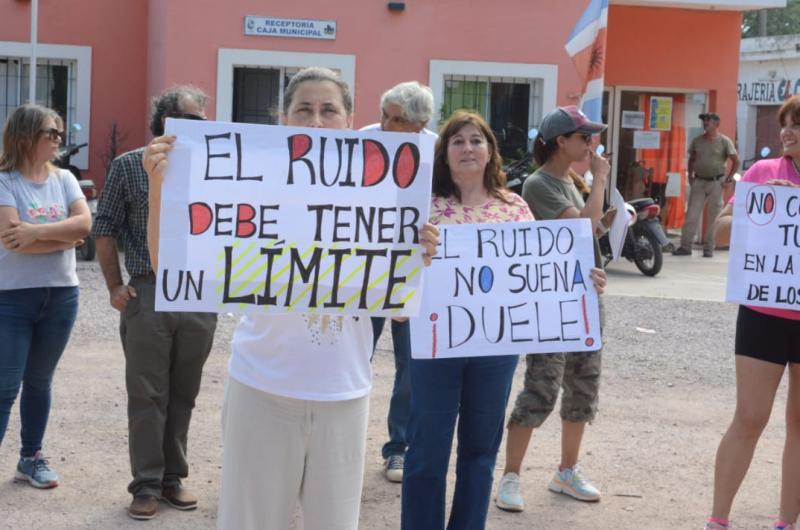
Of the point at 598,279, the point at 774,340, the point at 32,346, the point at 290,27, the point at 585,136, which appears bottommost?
the point at 32,346

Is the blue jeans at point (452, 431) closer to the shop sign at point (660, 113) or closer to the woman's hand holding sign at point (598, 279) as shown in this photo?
the woman's hand holding sign at point (598, 279)

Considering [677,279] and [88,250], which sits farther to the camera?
[677,279]

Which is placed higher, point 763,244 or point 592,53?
point 592,53

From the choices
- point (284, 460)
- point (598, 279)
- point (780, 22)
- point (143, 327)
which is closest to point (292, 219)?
point (284, 460)

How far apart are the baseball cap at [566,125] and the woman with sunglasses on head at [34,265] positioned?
2172 mm

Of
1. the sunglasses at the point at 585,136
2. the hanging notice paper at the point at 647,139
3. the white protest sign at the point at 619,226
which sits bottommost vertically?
the white protest sign at the point at 619,226

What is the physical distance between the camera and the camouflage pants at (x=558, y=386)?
5.61 m

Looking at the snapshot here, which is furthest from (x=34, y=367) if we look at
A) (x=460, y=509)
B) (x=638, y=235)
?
Answer: (x=638, y=235)

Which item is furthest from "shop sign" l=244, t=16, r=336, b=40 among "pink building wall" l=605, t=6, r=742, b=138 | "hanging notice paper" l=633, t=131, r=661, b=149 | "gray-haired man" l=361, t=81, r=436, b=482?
"gray-haired man" l=361, t=81, r=436, b=482

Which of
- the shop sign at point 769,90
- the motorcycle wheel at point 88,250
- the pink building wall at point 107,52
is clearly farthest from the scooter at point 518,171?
the shop sign at point 769,90

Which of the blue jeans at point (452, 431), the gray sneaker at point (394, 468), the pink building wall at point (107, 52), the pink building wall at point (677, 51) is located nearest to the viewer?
the blue jeans at point (452, 431)

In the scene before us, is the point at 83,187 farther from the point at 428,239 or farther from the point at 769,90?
the point at 769,90

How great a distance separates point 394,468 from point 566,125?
193cm

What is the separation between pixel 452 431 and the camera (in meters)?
4.73
